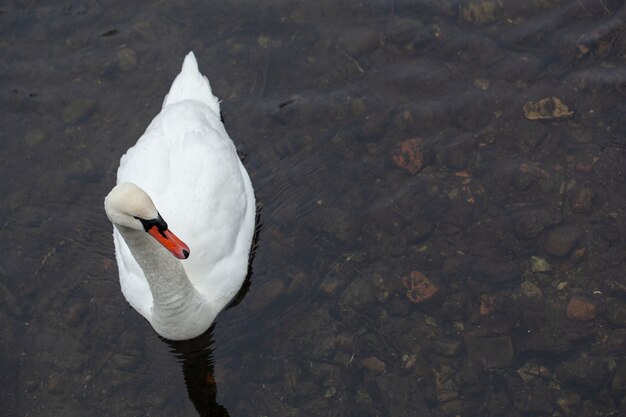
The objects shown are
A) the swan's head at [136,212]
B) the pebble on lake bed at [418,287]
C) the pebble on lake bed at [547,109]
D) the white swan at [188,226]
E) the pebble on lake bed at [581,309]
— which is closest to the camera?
the swan's head at [136,212]

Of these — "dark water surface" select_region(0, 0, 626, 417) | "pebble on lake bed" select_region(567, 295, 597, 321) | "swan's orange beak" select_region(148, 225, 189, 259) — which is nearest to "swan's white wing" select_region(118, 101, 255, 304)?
"dark water surface" select_region(0, 0, 626, 417)

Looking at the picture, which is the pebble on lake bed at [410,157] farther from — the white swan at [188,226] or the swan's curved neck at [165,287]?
the swan's curved neck at [165,287]

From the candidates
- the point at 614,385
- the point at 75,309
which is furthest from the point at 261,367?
the point at 614,385

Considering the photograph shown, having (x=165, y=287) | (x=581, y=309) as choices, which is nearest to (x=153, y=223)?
(x=165, y=287)

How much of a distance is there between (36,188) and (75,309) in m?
1.82

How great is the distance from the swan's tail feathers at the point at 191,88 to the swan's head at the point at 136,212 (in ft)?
10.4

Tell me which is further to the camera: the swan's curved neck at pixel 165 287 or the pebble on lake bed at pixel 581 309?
the pebble on lake bed at pixel 581 309

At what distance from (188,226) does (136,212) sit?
141 centimetres

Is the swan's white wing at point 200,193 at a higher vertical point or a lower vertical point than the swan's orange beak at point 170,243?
lower

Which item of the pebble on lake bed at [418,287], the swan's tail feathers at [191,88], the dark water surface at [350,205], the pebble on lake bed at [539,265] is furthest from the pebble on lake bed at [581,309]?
the swan's tail feathers at [191,88]

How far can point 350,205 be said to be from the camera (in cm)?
927

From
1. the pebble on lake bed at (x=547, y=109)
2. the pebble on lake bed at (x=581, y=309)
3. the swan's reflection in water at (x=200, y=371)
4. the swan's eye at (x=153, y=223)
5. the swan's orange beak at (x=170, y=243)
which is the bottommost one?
the swan's reflection in water at (x=200, y=371)

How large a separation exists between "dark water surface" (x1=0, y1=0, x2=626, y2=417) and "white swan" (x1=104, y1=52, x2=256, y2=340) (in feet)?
1.82

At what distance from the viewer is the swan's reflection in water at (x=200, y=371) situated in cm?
805
